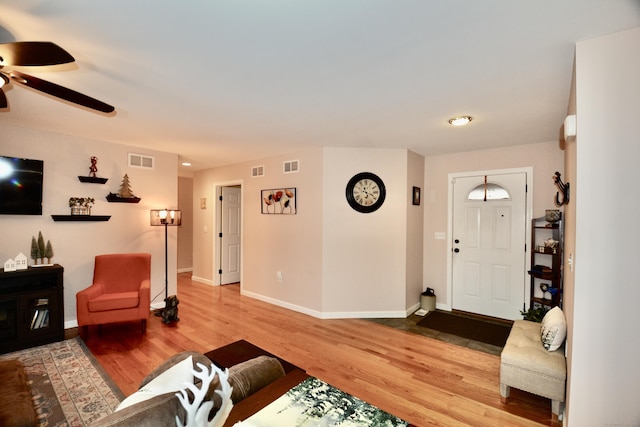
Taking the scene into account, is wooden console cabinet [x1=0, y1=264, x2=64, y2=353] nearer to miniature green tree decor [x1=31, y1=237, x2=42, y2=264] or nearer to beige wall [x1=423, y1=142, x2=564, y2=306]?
miniature green tree decor [x1=31, y1=237, x2=42, y2=264]

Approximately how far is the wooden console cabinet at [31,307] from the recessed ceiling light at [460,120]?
14.7 ft

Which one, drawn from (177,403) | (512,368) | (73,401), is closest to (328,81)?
(177,403)

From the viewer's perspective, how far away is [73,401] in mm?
2191

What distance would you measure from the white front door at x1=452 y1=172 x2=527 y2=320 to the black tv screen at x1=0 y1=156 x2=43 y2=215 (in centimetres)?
544

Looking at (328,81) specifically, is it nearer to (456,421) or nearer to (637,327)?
(637,327)

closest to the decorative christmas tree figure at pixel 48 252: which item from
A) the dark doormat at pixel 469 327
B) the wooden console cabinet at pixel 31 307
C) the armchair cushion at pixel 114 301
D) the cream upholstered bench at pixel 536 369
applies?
the wooden console cabinet at pixel 31 307

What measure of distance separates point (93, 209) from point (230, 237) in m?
2.51

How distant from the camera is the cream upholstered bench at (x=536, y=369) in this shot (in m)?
2.00

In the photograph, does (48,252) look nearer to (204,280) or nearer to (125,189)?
(125,189)

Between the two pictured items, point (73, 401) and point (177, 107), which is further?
point (177, 107)

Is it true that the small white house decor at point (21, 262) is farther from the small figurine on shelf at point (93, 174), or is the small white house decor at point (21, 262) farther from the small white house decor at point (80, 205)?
the small figurine on shelf at point (93, 174)

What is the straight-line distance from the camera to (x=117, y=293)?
11.8ft

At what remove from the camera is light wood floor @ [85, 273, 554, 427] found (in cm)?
216

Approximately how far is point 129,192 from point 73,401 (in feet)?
8.54
